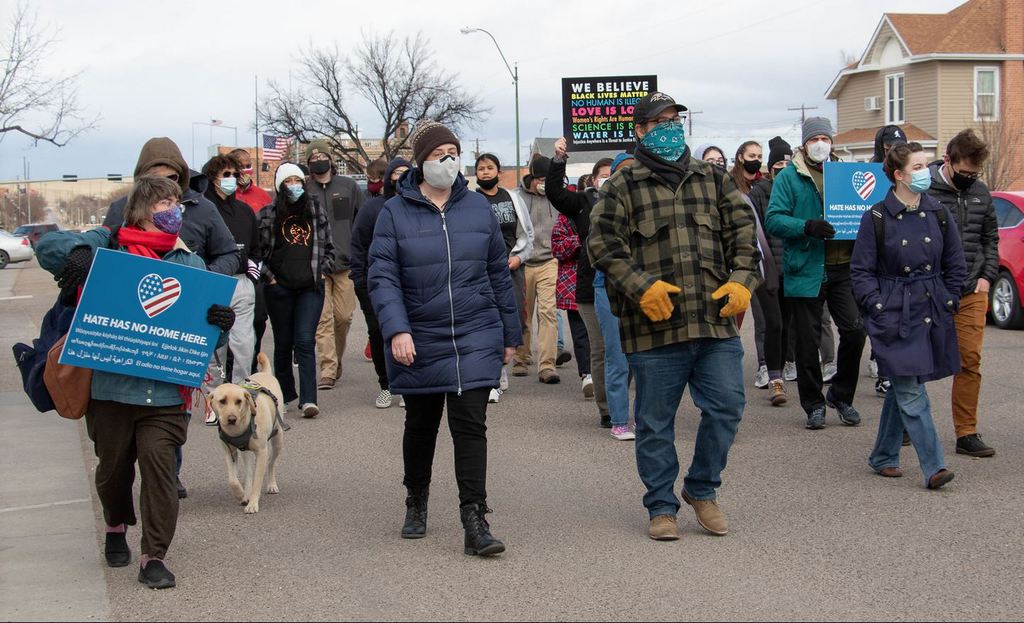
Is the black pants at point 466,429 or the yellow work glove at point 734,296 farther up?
the yellow work glove at point 734,296

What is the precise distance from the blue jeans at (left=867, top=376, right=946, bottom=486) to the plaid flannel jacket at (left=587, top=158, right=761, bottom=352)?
168cm

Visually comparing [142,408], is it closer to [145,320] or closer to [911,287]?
[145,320]

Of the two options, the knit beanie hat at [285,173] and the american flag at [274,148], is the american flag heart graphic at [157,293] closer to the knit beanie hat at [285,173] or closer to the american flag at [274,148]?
the knit beanie hat at [285,173]

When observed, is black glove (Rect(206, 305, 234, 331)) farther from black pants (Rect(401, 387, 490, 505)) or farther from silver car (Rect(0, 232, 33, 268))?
silver car (Rect(0, 232, 33, 268))

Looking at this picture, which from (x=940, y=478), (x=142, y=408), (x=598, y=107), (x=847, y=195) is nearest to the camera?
(x=142, y=408)

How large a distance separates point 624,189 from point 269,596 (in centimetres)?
253

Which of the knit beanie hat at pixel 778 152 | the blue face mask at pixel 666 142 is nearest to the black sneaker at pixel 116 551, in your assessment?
the blue face mask at pixel 666 142

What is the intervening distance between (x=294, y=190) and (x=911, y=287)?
16.2ft

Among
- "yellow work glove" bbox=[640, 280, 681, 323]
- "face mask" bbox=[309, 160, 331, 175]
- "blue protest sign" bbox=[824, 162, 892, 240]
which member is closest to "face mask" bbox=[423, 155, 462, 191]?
"yellow work glove" bbox=[640, 280, 681, 323]

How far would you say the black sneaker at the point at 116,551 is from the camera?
5.74 meters

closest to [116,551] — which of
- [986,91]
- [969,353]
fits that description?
[969,353]

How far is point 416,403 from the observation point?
6.10m

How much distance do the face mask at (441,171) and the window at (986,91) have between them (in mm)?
44604

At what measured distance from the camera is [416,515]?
20.4 feet
